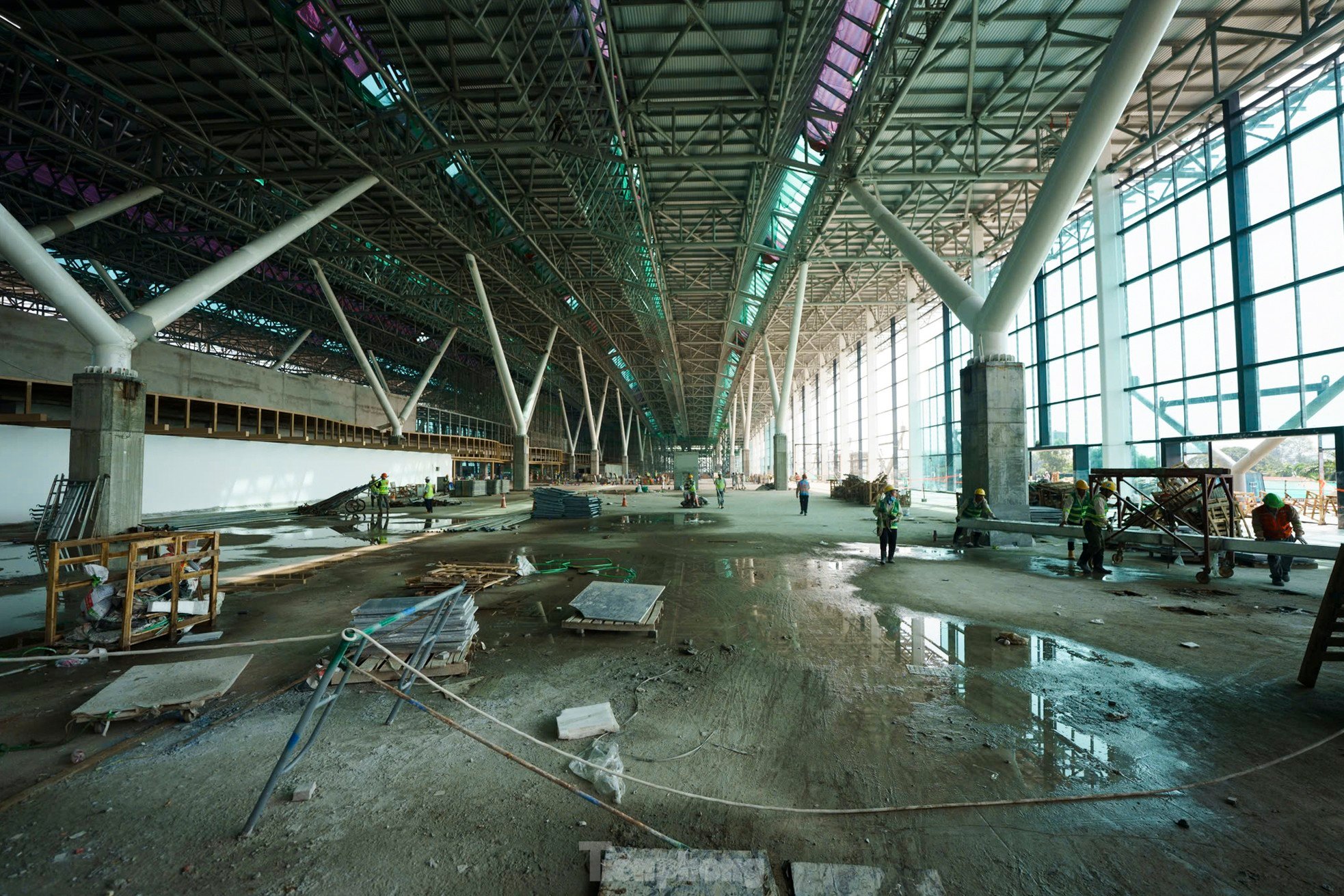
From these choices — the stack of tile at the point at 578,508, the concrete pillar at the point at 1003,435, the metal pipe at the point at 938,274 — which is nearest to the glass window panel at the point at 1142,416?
the concrete pillar at the point at 1003,435

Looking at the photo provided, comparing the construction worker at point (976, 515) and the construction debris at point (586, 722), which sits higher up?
the construction worker at point (976, 515)

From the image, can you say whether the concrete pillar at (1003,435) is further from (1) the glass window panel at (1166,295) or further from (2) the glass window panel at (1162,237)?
(2) the glass window panel at (1162,237)

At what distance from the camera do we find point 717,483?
23500 mm

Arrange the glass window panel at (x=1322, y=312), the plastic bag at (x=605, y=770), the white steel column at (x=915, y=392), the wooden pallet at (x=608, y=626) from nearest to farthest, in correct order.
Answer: the plastic bag at (x=605, y=770), the wooden pallet at (x=608, y=626), the glass window panel at (x=1322, y=312), the white steel column at (x=915, y=392)

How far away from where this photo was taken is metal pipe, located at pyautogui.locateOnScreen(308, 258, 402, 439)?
22842mm

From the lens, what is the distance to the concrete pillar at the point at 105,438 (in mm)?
9383

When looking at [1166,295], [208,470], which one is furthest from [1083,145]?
[208,470]

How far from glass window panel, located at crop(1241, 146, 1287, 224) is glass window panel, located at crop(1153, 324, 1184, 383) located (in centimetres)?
335

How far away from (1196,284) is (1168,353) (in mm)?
2127

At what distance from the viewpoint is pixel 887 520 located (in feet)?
30.4

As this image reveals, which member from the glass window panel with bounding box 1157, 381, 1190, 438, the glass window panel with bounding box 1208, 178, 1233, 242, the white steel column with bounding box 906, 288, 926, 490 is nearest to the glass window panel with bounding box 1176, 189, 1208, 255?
the glass window panel with bounding box 1208, 178, 1233, 242

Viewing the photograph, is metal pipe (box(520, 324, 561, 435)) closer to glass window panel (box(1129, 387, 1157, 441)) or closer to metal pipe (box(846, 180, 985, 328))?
metal pipe (box(846, 180, 985, 328))

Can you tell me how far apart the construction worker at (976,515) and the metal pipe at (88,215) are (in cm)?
2442

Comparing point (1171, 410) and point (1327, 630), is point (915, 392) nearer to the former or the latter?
point (1171, 410)
